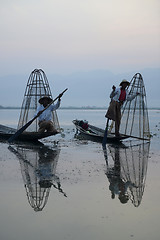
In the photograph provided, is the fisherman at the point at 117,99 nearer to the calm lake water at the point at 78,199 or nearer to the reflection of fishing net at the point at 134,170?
the reflection of fishing net at the point at 134,170

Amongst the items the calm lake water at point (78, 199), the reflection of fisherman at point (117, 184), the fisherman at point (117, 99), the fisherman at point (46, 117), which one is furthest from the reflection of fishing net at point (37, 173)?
the fisherman at point (117, 99)

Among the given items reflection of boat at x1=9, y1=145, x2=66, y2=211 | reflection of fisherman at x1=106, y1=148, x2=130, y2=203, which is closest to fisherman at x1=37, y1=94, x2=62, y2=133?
reflection of boat at x1=9, y1=145, x2=66, y2=211

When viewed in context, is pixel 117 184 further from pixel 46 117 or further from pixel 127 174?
pixel 46 117

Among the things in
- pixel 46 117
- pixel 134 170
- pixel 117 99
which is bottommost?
pixel 134 170

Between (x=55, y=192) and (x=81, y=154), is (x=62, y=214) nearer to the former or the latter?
(x=55, y=192)

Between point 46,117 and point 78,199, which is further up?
point 46,117

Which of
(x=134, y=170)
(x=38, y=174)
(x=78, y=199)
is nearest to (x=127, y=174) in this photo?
(x=134, y=170)

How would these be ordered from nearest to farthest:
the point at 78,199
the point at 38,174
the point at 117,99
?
1. the point at 78,199
2. the point at 38,174
3. the point at 117,99

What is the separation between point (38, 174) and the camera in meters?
6.12

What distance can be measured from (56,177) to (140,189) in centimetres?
173

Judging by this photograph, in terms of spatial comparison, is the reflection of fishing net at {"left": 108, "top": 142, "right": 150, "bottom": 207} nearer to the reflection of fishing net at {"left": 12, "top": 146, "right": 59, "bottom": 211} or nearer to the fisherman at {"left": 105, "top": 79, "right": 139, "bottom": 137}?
the reflection of fishing net at {"left": 12, "top": 146, "right": 59, "bottom": 211}

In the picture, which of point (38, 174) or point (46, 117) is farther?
point (46, 117)

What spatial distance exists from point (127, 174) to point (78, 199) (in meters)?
2.07

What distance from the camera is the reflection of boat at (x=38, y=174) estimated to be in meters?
4.59
